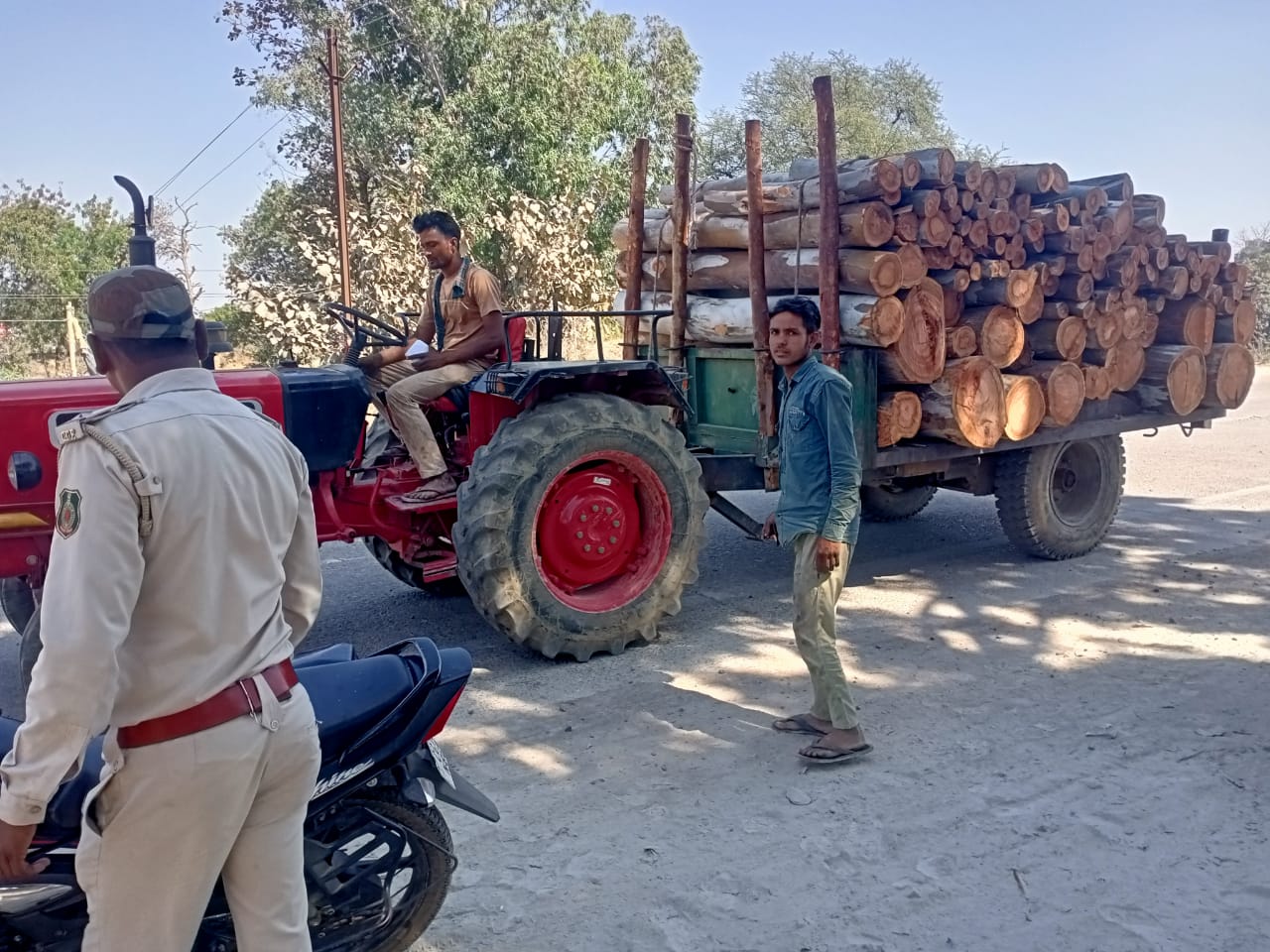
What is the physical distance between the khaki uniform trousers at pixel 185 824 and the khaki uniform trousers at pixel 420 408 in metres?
3.53

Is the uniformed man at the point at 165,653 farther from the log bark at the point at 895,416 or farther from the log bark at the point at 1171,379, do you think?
the log bark at the point at 1171,379

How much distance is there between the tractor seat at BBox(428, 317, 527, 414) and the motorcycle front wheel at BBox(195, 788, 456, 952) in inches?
121

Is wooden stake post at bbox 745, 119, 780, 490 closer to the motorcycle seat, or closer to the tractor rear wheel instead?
the tractor rear wheel

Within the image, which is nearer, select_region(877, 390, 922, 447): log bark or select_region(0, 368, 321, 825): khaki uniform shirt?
select_region(0, 368, 321, 825): khaki uniform shirt

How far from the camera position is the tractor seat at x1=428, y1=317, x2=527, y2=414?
5855mm

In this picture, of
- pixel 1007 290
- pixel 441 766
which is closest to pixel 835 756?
pixel 441 766

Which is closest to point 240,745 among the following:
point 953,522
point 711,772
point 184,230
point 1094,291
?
point 711,772

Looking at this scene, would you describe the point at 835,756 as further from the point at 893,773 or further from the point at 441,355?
the point at 441,355

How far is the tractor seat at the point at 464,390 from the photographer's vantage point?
5.86 metres

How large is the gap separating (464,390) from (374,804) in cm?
325

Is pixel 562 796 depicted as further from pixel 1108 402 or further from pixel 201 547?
pixel 1108 402

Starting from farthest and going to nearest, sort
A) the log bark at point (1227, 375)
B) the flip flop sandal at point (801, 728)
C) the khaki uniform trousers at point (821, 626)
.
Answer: the log bark at point (1227, 375) → the flip flop sandal at point (801, 728) → the khaki uniform trousers at point (821, 626)

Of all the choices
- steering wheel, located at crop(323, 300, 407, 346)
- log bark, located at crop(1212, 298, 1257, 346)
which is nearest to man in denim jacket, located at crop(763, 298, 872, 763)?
steering wheel, located at crop(323, 300, 407, 346)

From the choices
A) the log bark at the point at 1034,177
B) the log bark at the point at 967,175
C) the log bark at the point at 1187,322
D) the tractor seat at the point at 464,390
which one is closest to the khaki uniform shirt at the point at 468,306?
the tractor seat at the point at 464,390
